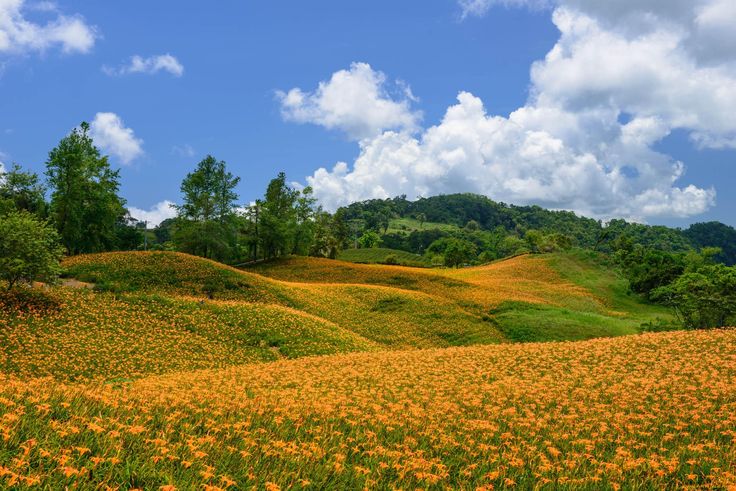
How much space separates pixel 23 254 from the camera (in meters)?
27.7

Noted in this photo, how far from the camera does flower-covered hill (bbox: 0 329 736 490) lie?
245 inches

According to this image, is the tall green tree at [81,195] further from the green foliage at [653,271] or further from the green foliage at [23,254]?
the green foliage at [653,271]

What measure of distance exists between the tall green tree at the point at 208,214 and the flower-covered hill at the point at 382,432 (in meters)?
50.1

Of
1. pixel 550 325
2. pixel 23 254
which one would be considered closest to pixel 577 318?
pixel 550 325

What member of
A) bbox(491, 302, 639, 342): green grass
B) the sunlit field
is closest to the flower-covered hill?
the sunlit field

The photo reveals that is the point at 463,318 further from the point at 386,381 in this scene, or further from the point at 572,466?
the point at 572,466

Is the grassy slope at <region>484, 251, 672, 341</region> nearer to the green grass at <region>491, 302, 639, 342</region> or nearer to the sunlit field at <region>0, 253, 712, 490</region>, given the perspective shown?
the green grass at <region>491, 302, 639, 342</region>

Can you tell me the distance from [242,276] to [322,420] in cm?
3469

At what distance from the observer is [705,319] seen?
3472cm

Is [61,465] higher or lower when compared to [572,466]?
higher

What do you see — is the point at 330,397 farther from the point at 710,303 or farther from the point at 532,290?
the point at 532,290

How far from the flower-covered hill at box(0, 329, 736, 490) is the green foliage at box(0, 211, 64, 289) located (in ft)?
56.5

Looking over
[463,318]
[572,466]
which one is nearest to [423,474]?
[572,466]

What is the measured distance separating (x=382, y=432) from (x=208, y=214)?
6160cm
